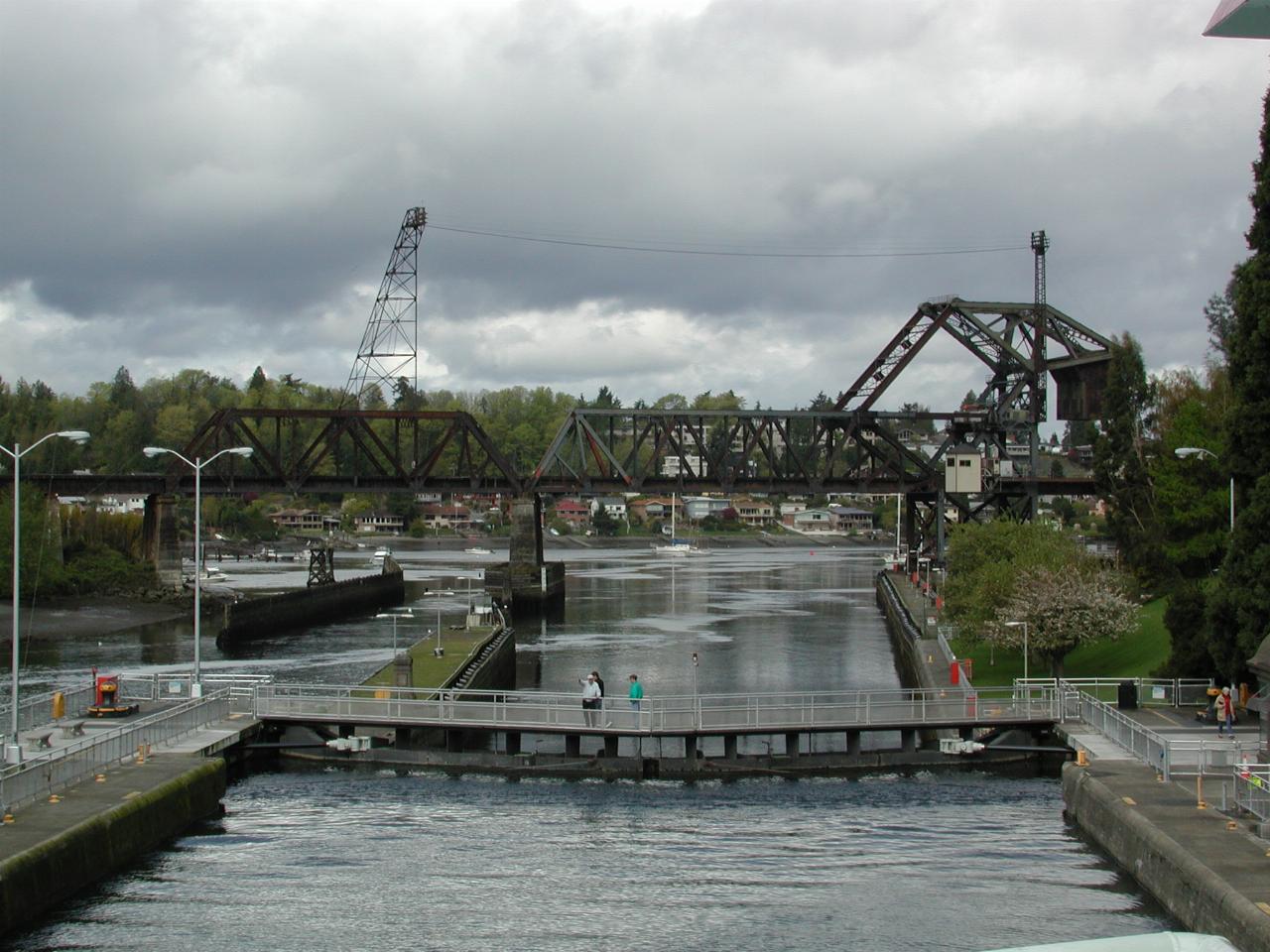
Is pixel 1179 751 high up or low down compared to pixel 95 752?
down

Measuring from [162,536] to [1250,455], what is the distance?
106701 mm

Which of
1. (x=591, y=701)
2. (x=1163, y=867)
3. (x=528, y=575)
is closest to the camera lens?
(x=1163, y=867)

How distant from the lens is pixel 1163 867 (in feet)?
99.7

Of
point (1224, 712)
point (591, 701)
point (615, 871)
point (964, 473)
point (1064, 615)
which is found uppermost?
→ point (964, 473)

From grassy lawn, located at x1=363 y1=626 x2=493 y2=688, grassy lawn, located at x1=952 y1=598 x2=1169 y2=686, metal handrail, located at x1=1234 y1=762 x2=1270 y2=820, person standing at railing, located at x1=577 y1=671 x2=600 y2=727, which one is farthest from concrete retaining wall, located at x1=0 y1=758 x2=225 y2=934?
grassy lawn, located at x1=952 y1=598 x2=1169 y2=686

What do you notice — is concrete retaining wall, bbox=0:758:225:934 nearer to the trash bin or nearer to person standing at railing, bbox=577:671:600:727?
person standing at railing, bbox=577:671:600:727

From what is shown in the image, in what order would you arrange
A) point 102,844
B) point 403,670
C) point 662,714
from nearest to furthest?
point 102,844
point 662,714
point 403,670

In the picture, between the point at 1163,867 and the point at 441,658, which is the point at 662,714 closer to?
the point at 1163,867

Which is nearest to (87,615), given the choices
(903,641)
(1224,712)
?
(903,641)

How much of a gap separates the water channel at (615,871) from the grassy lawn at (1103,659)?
17249 millimetres

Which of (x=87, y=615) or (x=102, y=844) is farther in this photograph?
(x=87, y=615)

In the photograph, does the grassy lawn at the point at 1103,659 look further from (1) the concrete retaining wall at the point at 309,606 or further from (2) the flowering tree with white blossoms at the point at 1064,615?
(1) the concrete retaining wall at the point at 309,606

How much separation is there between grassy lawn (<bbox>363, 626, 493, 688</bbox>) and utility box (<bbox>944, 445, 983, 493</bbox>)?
55629 millimetres

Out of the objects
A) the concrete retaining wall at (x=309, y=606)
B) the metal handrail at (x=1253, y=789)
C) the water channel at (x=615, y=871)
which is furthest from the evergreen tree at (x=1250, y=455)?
the concrete retaining wall at (x=309, y=606)
